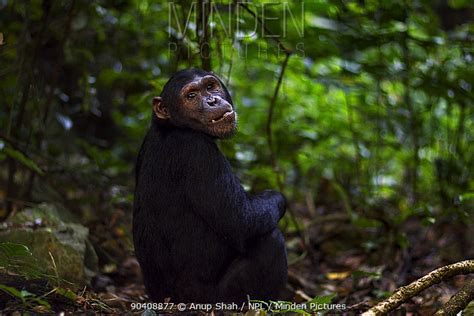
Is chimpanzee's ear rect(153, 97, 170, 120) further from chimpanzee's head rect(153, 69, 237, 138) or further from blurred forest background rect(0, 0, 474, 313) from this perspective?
Result: blurred forest background rect(0, 0, 474, 313)

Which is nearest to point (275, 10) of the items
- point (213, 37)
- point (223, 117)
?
point (213, 37)

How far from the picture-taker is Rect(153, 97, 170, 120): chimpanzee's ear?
15.7ft

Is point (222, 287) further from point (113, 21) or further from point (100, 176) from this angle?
point (113, 21)

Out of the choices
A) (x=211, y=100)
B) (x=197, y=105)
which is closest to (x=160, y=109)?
(x=197, y=105)

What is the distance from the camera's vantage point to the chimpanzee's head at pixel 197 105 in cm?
466

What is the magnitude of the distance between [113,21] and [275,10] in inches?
103

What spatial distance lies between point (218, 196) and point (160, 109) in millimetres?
944

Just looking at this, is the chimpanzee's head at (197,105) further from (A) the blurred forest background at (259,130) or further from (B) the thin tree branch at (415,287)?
(B) the thin tree branch at (415,287)

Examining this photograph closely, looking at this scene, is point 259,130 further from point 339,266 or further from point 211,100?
point 211,100

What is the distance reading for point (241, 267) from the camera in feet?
15.3

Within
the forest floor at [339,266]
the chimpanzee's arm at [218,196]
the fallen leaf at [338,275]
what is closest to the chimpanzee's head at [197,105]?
the chimpanzee's arm at [218,196]

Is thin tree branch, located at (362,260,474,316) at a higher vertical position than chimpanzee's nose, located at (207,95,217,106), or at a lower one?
lower

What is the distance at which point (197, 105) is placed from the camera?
4.66 m

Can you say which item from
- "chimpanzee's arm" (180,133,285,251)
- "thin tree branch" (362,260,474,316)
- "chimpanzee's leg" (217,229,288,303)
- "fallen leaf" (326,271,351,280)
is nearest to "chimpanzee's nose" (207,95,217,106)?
"chimpanzee's arm" (180,133,285,251)
